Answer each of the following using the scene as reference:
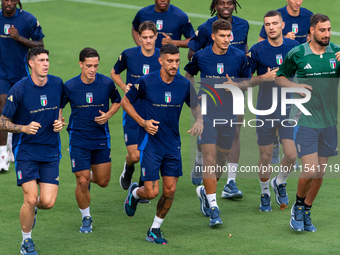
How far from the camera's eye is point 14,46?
35.8ft

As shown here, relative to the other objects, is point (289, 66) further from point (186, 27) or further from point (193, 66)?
point (186, 27)

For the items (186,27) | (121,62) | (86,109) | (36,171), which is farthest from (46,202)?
(186,27)

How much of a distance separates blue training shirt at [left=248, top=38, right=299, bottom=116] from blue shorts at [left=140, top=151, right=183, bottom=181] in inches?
80.3

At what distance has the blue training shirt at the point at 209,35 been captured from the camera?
381 inches

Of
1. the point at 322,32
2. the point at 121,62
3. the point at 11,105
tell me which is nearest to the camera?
the point at 11,105

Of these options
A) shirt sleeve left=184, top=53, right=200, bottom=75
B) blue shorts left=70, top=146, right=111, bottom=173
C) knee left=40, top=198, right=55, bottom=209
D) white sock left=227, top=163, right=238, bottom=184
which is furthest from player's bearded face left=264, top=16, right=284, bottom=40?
knee left=40, top=198, right=55, bottom=209

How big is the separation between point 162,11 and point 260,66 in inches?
105

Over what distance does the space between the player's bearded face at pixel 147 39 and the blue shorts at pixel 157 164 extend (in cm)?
221

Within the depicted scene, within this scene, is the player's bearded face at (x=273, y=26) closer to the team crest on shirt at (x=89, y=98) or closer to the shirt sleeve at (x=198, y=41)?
the shirt sleeve at (x=198, y=41)

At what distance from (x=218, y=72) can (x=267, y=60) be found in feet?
2.71

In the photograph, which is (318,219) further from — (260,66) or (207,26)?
(207,26)

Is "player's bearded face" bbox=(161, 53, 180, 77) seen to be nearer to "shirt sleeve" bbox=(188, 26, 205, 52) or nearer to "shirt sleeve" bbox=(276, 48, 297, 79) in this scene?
"shirt sleeve" bbox=(276, 48, 297, 79)

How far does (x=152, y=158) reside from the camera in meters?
7.54

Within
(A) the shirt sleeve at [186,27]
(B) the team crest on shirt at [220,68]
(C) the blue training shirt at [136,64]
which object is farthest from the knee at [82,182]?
(A) the shirt sleeve at [186,27]
